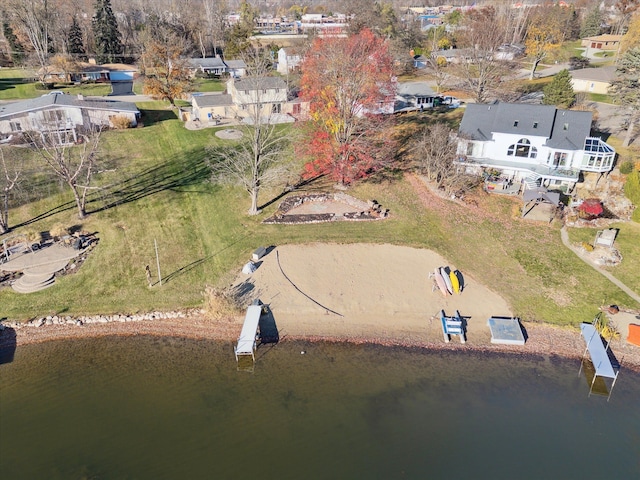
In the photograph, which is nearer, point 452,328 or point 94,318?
point 452,328

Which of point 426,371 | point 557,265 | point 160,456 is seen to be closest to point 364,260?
point 426,371

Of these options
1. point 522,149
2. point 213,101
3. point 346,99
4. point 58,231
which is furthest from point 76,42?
point 522,149

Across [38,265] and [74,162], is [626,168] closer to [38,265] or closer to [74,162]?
[38,265]

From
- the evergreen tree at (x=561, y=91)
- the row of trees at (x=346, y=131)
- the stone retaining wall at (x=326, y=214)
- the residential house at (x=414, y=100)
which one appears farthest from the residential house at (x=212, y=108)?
the evergreen tree at (x=561, y=91)

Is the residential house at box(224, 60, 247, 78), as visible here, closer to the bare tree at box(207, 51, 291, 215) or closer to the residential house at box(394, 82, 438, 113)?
the bare tree at box(207, 51, 291, 215)

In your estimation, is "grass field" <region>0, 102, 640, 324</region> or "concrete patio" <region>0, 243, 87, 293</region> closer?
"grass field" <region>0, 102, 640, 324</region>

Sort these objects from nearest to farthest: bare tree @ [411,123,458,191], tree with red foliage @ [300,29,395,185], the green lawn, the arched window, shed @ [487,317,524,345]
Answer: shed @ [487,317,524,345] < tree with red foliage @ [300,29,395,185] < bare tree @ [411,123,458,191] < the arched window < the green lawn

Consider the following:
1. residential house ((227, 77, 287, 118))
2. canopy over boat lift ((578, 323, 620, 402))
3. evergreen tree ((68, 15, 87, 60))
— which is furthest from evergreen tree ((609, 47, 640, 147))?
evergreen tree ((68, 15, 87, 60))
